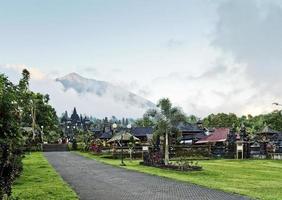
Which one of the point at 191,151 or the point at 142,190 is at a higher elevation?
the point at 191,151

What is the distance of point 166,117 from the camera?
41.5m

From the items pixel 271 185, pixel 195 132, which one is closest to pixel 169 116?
pixel 271 185

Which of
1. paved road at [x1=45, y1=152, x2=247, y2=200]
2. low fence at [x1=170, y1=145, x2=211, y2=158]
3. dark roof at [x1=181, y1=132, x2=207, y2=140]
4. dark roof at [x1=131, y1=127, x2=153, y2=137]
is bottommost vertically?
paved road at [x1=45, y1=152, x2=247, y2=200]

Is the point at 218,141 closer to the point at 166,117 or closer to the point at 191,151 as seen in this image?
the point at 191,151

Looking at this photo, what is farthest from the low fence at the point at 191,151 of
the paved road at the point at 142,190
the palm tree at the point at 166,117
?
the paved road at the point at 142,190

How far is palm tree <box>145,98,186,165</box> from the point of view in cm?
4091

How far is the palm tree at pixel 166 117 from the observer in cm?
4091

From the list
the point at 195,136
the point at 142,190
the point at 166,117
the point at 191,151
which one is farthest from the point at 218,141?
the point at 142,190

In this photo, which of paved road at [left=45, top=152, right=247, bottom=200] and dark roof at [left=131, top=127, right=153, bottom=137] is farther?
dark roof at [left=131, top=127, right=153, bottom=137]

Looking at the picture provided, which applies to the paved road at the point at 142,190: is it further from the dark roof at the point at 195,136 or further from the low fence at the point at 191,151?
the dark roof at the point at 195,136

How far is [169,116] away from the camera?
41406 mm

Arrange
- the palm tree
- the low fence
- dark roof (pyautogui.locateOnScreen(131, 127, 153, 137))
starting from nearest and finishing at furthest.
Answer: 1. the palm tree
2. the low fence
3. dark roof (pyautogui.locateOnScreen(131, 127, 153, 137))

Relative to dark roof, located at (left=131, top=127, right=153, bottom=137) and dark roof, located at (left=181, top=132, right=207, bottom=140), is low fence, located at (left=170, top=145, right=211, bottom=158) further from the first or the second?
dark roof, located at (left=131, top=127, right=153, bottom=137)

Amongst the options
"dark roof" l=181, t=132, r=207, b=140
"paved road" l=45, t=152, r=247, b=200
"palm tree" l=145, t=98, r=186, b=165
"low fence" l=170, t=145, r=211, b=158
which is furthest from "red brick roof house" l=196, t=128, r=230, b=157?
"paved road" l=45, t=152, r=247, b=200
